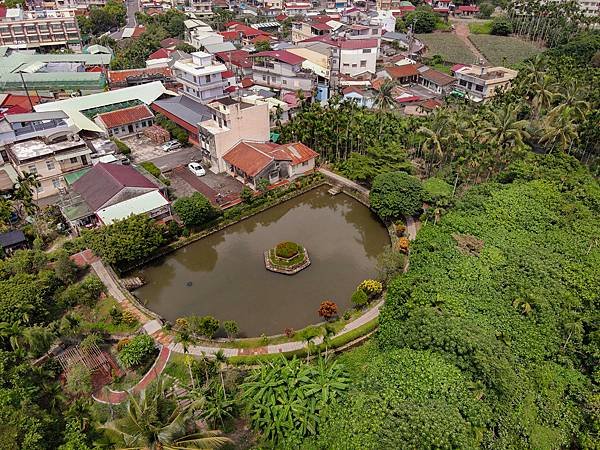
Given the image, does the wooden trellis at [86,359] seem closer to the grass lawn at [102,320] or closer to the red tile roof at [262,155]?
the grass lawn at [102,320]

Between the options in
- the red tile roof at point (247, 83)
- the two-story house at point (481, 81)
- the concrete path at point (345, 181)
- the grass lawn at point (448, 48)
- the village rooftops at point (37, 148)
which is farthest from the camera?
the grass lawn at point (448, 48)

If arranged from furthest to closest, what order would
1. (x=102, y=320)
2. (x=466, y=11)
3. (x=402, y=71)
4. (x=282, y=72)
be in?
(x=466, y=11) → (x=402, y=71) → (x=282, y=72) → (x=102, y=320)

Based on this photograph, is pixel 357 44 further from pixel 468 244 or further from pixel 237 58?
pixel 468 244

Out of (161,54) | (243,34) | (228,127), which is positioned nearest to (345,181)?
(228,127)

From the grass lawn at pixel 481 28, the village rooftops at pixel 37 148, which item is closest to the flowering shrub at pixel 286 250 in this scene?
the village rooftops at pixel 37 148

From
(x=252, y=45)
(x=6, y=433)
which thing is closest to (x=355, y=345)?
(x=6, y=433)

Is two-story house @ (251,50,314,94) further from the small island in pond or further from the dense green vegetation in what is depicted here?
the dense green vegetation
